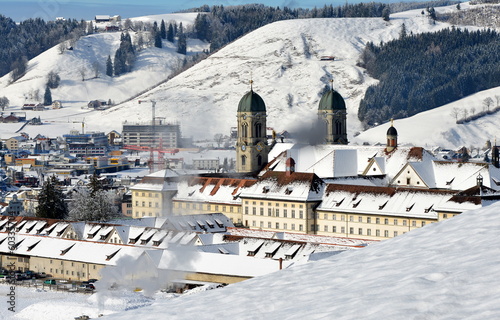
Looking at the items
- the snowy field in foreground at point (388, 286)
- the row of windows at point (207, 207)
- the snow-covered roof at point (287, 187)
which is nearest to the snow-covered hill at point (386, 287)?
the snowy field in foreground at point (388, 286)

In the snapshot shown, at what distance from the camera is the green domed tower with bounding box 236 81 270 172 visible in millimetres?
109250

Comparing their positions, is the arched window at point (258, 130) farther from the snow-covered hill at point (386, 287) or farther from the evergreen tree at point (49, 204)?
the snow-covered hill at point (386, 287)

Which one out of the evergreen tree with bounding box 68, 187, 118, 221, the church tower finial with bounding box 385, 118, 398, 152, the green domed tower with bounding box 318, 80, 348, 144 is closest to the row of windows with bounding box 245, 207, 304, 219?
the church tower finial with bounding box 385, 118, 398, 152

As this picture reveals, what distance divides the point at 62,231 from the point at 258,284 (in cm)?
6438

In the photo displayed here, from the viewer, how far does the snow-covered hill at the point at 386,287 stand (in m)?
14.7

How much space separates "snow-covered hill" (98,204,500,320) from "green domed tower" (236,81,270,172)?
8919cm

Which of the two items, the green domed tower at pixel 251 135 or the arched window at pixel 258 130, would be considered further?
the arched window at pixel 258 130

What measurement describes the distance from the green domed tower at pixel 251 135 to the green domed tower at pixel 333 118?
21.9ft

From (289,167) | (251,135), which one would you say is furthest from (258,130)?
(289,167)

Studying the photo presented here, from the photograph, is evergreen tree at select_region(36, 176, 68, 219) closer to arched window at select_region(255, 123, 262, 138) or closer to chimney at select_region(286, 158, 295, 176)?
arched window at select_region(255, 123, 262, 138)

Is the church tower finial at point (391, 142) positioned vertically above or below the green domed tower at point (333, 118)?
below

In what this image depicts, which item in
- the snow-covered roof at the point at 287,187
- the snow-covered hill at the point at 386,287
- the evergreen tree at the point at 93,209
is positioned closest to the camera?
the snow-covered hill at the point at 386,287

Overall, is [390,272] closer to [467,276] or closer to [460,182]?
[467,276]

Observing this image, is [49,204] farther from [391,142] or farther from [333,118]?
[391,142]
